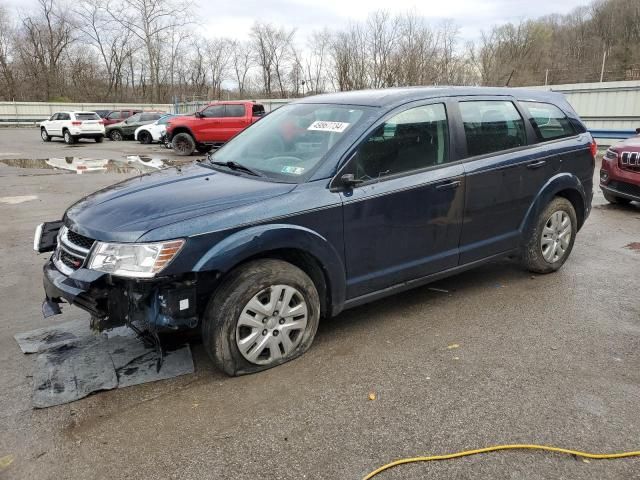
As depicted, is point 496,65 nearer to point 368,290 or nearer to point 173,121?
point 173,121

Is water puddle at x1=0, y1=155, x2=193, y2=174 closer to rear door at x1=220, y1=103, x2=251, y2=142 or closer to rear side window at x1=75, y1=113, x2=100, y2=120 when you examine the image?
rear door at x1=220, y1=103, x2=251, y2=142

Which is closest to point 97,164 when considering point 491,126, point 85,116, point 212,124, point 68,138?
point 212,124

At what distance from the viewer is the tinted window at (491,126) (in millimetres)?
4309

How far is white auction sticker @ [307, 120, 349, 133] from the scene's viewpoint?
12.4 ft

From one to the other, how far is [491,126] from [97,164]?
548 inches


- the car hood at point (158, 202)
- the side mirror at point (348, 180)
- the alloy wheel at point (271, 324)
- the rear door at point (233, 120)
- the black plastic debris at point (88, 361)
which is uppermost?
the rear door at point (233, 120)

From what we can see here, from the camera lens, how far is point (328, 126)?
388 cm

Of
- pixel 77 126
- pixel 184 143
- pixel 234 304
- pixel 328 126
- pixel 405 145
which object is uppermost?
pixel 77 126

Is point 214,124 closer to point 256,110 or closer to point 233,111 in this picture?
point 233,111

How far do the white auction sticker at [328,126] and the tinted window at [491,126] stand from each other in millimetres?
1134

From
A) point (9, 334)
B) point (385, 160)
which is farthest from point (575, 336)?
point (9, 334)

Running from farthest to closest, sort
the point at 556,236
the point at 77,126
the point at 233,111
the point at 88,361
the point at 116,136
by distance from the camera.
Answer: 1. the point at 116,136
2. the point at 77,126
3. the point at 233,111
4. the point at 556,236
5. the point at 88,361

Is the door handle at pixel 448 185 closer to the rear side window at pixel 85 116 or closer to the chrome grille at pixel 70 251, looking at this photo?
the chrome grille at pixel 70 251

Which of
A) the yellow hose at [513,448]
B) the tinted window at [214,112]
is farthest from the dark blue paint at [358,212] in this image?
the tinted window at [214,112]
